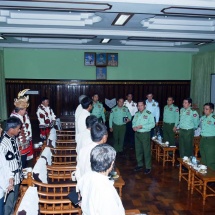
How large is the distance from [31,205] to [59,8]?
3366 millimetres

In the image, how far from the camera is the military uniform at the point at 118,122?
646cm

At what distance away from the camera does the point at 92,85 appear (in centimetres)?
1016

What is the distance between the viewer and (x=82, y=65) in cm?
995

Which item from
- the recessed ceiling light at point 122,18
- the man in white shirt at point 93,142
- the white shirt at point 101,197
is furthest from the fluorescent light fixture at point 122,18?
the white shirt at point 101,197

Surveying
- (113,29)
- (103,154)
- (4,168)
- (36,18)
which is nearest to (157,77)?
(113,29)

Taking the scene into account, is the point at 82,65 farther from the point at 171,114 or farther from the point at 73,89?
the point at 171,114

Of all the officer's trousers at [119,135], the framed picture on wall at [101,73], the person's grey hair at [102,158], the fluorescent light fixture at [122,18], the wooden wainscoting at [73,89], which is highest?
the fluorescent light fixture at [122,18]

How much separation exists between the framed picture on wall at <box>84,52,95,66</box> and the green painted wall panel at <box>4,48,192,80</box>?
0.43ft

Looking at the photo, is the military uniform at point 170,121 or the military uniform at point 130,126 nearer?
the military uniform at point 170,121

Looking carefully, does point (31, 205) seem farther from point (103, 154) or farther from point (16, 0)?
point (16, 0)

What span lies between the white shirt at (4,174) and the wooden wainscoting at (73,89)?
285 inches

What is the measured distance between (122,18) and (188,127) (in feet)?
8.80

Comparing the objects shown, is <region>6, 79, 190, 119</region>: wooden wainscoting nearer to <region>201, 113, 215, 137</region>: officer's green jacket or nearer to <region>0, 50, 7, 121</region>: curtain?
<region>0, 50, 7, 121</region>: curtain

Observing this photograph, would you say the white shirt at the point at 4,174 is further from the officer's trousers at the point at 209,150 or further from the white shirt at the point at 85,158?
the officer's trousers at the point at 209,150
